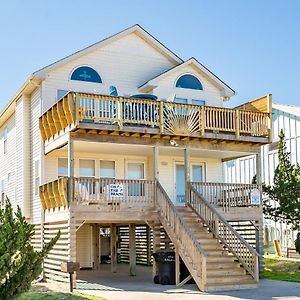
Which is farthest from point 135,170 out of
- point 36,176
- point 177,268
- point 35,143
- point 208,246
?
point 177,268

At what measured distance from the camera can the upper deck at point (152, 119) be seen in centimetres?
1927

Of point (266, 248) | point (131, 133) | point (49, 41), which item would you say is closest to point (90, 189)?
point (131, 133)

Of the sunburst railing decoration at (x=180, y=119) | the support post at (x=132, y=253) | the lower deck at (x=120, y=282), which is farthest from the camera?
the support post at (x=132, y=253)

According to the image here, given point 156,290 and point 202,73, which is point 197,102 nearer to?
point 202,73

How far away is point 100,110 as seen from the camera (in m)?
19.6

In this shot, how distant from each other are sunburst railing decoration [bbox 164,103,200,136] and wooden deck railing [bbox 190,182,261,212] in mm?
2246

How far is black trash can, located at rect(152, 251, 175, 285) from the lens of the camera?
18984 millimetres

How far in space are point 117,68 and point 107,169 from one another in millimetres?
4333

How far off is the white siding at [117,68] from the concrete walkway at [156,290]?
7.40 meters

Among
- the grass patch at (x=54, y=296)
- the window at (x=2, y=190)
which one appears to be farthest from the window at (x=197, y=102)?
the grass patch at (x=54, y=296)

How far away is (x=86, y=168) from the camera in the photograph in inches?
914

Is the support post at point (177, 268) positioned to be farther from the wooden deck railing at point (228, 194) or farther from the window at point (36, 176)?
the window at point (36, 176)

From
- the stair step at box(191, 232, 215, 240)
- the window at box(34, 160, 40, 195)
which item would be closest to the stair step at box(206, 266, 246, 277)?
the stair step at box(191, 232, 215, 240)

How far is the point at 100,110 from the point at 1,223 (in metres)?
8.59
